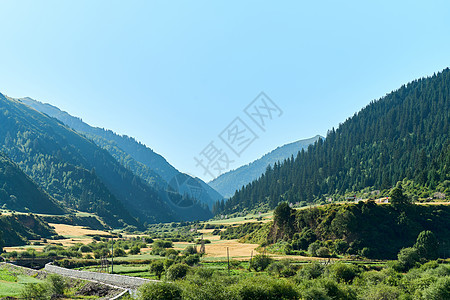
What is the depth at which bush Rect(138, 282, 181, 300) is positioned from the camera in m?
36.5

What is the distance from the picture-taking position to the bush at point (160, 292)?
36.5m

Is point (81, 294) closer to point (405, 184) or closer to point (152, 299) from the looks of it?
point (152, 299)

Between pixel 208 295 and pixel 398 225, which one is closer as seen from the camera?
pixel 208 295

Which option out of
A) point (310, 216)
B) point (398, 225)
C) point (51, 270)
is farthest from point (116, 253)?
point (398, 225)

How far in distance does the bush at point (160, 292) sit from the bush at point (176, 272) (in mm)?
20566

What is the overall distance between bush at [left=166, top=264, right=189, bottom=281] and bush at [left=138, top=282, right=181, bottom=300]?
2057 centimetres

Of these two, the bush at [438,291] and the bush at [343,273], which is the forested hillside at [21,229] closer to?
the bush at [343,273]

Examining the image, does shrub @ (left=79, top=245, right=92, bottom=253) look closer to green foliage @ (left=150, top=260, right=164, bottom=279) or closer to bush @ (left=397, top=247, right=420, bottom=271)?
green foliage @ (left=150, top=260, right=164, bottom=279)

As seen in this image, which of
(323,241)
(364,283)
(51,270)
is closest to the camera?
(364,283)

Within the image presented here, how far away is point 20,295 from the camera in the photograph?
41719mm

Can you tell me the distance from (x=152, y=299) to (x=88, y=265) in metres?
59.5

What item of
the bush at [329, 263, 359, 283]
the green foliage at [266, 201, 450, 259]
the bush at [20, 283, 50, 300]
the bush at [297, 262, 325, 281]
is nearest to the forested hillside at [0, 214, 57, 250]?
the bush at [20, 283, 50, 300]

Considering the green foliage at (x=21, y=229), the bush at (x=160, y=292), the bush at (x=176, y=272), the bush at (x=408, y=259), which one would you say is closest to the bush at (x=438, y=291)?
the bush at (x=408, y=259)

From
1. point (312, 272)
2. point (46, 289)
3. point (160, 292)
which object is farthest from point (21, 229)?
point (160, 292)
